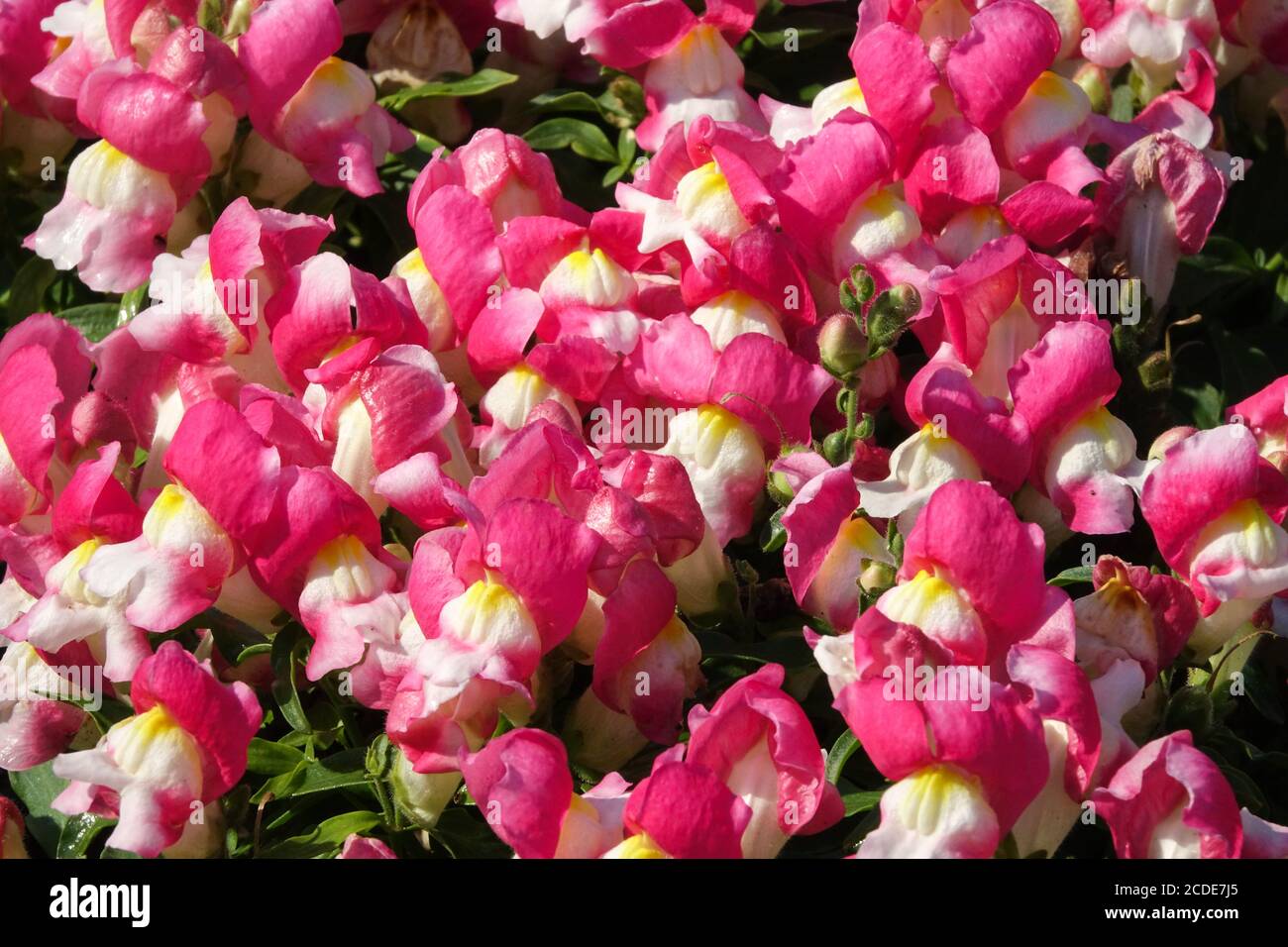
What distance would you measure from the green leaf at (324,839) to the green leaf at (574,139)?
0.76 meters

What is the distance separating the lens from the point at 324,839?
1158 mm

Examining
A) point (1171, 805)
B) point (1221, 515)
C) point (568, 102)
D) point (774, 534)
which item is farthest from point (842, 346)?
point (568, 102)

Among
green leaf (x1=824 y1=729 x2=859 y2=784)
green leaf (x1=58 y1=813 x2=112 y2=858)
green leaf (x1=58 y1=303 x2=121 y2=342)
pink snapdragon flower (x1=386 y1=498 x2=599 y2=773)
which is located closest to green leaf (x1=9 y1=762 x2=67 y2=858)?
green leaf (x1=58 y1=813 x2=112 y2=858)

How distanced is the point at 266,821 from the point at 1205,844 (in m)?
0.62

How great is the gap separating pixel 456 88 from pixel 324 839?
811mm

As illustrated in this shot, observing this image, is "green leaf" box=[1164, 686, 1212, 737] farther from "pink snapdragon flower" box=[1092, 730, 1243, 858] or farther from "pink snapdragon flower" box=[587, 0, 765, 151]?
"pink snapdragon flower" box=[587, 0, 765, 151]

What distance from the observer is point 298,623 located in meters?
1.25

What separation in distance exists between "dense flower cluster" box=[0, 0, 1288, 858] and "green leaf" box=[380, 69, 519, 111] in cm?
7

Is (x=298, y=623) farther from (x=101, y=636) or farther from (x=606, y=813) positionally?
(x=606, y=813)

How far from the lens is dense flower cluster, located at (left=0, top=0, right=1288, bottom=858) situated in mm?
1062

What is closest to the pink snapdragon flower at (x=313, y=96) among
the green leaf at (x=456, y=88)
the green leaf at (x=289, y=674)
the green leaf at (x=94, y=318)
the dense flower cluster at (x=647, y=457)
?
the dense flower cluster at (x=647, y=457)

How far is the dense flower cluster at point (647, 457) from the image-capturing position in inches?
41.8

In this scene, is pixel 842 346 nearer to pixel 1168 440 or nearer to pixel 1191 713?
pixel 1168 440

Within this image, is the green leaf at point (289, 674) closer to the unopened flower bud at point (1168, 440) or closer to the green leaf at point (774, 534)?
the green leaf at point (774, 534)
